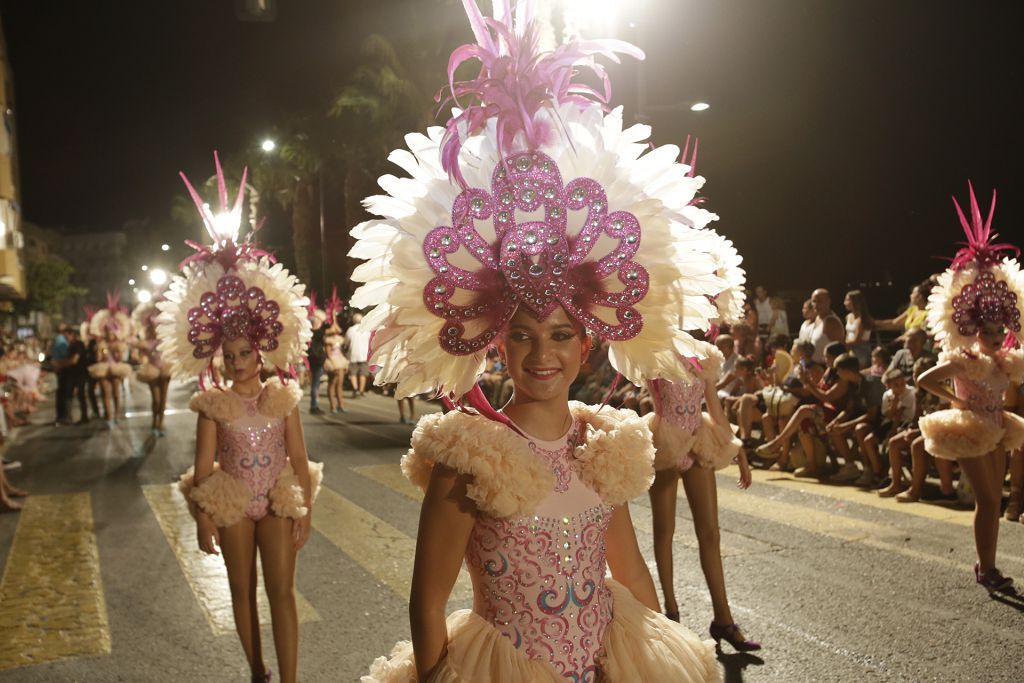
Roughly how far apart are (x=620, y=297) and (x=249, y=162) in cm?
3535

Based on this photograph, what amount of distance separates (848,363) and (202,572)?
24.6ft

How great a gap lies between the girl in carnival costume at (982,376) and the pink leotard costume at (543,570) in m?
4.21

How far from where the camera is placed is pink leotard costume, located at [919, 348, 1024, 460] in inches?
227

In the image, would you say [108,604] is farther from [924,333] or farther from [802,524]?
[924,333]

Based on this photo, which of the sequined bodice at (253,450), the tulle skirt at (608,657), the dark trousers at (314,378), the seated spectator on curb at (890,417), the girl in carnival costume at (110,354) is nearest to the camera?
the tulle skirt at (608,657)

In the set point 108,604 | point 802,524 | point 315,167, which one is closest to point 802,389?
point 802,524

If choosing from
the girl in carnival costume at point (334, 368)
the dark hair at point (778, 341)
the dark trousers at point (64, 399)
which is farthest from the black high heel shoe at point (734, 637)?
the dark trousers at point (64, 399)

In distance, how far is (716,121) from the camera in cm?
2188

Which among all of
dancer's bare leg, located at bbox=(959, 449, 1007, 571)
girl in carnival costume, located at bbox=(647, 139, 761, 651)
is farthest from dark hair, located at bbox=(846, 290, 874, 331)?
girl in carnival costume, located at bbox=(647, 139, 761, 651)

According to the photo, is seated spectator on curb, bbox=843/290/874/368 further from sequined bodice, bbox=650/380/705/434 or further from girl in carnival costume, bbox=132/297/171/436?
girl in carnival costume, bbox=132/297/171/436

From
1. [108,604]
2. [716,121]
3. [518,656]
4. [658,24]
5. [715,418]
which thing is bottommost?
[108,604]

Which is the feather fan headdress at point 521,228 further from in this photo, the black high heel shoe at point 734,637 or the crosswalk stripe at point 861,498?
the crosswalk stripe at point 861,498

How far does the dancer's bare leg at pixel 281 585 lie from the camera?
4340 millimetres

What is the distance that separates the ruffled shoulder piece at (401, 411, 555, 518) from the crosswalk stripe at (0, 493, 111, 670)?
4.08 meters
